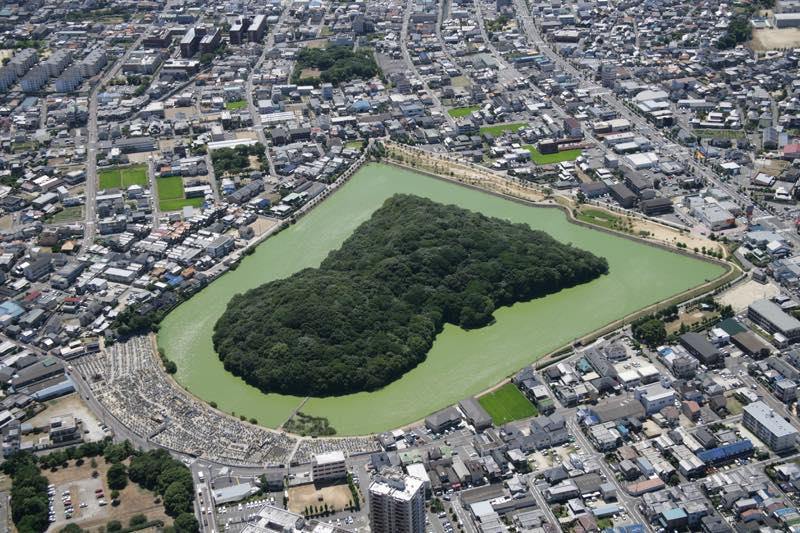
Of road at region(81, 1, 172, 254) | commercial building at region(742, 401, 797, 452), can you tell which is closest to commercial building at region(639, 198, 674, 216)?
commercial building at region(742, 401, 797, 452)

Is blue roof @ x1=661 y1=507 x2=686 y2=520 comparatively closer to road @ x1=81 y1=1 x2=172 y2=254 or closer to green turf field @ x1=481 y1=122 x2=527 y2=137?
road @ x1=81 y1=1 x2=172 y2=254

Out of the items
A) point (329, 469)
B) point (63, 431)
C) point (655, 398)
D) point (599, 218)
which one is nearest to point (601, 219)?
point (599, 218)

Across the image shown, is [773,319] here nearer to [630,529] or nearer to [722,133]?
[630,529]

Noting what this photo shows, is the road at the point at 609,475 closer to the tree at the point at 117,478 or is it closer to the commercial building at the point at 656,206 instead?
the tree at the point at 117,478

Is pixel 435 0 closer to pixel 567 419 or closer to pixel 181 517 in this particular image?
pixel 567 419

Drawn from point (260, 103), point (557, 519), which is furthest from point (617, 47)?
point (557, 519)

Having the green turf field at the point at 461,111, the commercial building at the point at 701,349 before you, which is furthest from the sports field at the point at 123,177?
the commercial building at the point at 701,349
